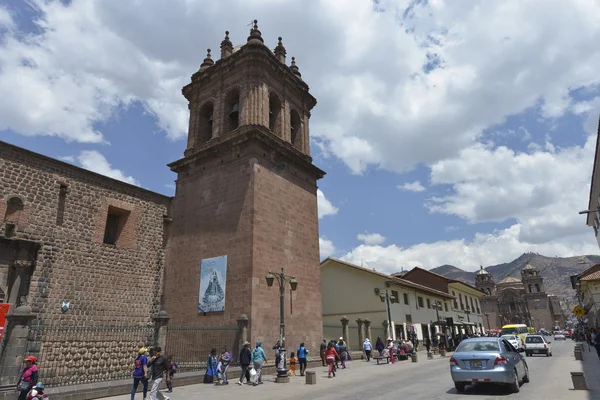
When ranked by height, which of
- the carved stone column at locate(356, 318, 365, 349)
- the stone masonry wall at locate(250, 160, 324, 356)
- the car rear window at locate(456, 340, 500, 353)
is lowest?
the car rear window at locate(456, 340, 500, 353)

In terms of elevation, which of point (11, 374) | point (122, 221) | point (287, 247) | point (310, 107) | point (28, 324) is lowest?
point (11, 374)

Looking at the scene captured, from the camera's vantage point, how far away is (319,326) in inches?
773

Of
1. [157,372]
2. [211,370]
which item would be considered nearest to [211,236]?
[211,370]

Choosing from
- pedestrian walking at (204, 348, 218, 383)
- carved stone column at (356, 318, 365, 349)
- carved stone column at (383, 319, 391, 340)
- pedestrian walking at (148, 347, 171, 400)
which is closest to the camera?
pedestrian walking at (148, 347, 171, 400)

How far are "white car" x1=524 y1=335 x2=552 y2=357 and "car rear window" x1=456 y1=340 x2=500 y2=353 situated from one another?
57.6ft

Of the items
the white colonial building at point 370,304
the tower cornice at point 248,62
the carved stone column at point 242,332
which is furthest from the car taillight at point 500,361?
the tower cornice at point 248,62

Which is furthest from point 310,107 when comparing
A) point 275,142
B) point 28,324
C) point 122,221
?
point 28,324

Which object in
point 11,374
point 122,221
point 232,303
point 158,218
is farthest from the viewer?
point 158,218

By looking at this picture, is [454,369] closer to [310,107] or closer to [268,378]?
[268,378]

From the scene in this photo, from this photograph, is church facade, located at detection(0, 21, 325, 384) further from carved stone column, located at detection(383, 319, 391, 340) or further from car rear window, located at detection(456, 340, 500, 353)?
carved stone column, located at detection(383, 319, 391, 340)

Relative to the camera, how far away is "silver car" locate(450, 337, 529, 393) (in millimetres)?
9289

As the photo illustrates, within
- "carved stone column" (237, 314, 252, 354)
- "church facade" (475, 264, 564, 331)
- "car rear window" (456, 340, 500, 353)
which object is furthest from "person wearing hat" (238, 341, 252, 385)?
"church facade" (475, 264, 564, 331)

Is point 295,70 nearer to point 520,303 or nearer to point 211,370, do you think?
point 211,370

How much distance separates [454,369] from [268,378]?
7.55m
